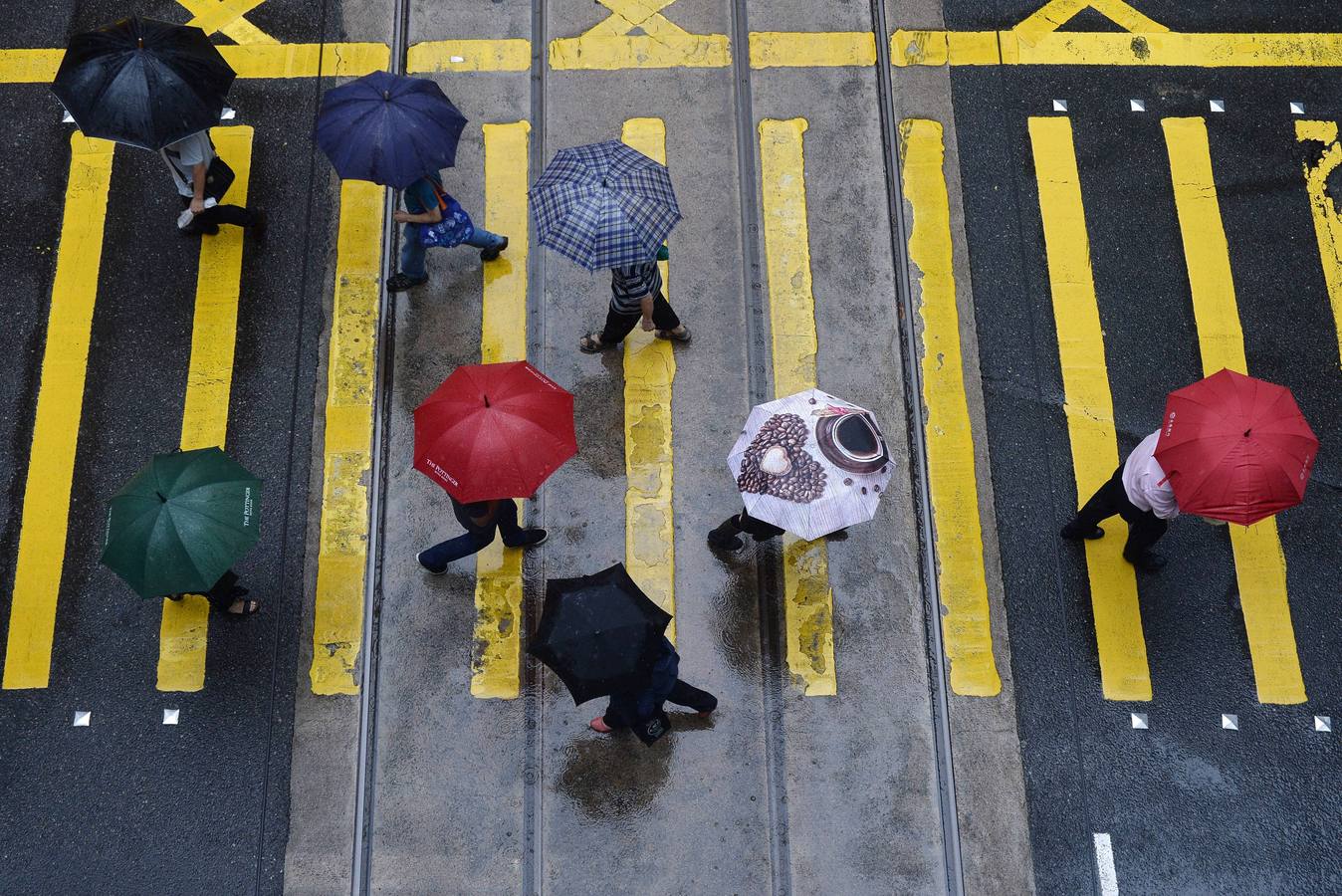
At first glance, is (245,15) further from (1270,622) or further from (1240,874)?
(1240,874)

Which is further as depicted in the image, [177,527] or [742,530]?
[742,530]

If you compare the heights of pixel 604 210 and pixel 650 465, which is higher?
pixel 604 210

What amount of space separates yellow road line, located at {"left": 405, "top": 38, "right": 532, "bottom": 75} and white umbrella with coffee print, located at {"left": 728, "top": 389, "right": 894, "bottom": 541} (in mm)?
4170

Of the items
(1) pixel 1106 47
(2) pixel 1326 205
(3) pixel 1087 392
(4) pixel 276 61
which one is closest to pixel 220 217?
(4) pixel 276 61

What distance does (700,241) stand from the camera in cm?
780

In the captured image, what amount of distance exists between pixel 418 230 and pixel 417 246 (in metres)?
0.19

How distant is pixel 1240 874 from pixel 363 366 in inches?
260

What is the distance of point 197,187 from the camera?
289 inches

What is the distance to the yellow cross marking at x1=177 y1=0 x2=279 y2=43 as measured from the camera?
8.34 meters

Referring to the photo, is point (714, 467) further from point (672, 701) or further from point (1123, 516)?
point (1123, 516)

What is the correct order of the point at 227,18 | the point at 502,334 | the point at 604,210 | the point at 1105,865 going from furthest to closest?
1. the point at 227,18
2. the point at 502,334
3. the point at 1105,865
4. the point at 604,210

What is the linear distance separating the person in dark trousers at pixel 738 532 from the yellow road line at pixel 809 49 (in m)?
3.64

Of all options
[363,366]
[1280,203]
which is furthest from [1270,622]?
[363,366]

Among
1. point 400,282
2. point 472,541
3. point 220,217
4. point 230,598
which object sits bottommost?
point 230,598
